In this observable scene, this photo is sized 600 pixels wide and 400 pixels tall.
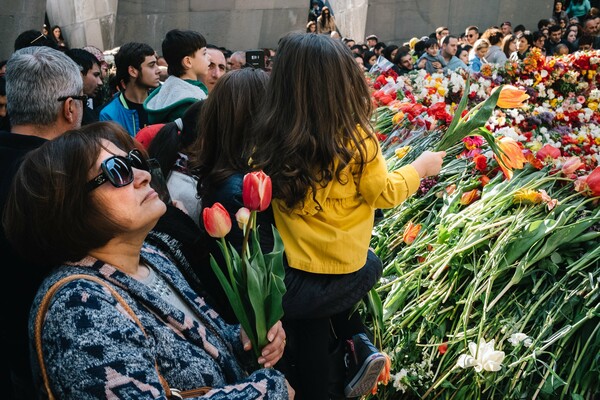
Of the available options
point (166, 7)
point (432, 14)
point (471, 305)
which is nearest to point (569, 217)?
point (471, 305)

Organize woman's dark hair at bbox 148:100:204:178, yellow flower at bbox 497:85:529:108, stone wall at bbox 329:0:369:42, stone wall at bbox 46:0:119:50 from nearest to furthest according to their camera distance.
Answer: yellow flower at bbox 497:85:529:108, woman's dark hair at bbox 148:100:204:178, stone wall at bbox 46:0:119:50, stone wall at bbox 329:0:369:42

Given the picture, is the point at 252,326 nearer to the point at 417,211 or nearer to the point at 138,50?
the point at 417,211

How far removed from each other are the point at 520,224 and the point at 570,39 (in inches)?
437

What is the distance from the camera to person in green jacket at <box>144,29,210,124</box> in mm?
4273

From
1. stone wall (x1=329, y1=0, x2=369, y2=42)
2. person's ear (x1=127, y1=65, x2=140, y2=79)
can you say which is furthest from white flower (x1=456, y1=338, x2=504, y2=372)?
stone wall (x1=329, y1=0, x2=369, y2=42)

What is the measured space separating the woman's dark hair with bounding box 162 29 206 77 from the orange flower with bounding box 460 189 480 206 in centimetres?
181

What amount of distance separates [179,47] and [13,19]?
4.74m

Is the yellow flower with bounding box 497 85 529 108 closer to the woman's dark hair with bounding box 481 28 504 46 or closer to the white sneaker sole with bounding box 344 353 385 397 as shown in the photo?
the white sneaker sole with bounding box 344 353 385 397

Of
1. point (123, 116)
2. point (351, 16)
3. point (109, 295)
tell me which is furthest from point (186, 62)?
point (351, 16)

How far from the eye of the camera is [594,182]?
133 inches

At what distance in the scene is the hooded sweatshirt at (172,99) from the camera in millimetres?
4254

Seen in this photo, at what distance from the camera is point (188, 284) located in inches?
84.9

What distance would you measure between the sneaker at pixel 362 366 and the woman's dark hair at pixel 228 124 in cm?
74

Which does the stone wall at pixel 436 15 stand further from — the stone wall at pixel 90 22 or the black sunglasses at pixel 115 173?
the black sunglasses at pixel 115 173
